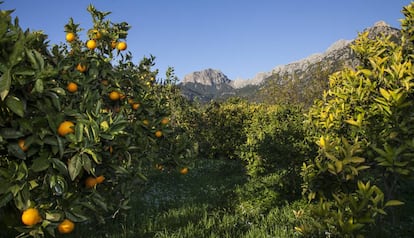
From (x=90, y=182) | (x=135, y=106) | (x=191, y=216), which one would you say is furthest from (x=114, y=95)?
(x=191, y=216)

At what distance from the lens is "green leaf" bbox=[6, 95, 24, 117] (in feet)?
4.54

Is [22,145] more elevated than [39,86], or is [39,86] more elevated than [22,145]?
[39,86]

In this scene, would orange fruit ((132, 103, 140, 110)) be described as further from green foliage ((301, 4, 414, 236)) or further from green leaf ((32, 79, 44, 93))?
green leaf ((32, 79, 44, 93))

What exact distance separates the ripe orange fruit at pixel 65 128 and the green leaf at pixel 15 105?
22 cm

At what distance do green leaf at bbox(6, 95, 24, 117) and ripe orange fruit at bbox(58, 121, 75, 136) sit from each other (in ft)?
0.72

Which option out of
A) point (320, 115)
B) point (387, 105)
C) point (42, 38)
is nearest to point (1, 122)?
point (42, 38)

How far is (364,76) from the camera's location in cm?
333

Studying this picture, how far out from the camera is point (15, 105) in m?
1.39

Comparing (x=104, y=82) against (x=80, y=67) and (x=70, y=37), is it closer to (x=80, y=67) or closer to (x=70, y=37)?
(x=80, y=67)

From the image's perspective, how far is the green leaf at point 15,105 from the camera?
Answer: 54.5 inches

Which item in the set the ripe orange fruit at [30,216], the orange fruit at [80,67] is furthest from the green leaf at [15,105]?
the orange fruit at [80,67]

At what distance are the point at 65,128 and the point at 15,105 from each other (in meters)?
0.26

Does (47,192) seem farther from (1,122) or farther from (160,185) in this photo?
(160,185)

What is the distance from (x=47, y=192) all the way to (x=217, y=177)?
26.2 ft
